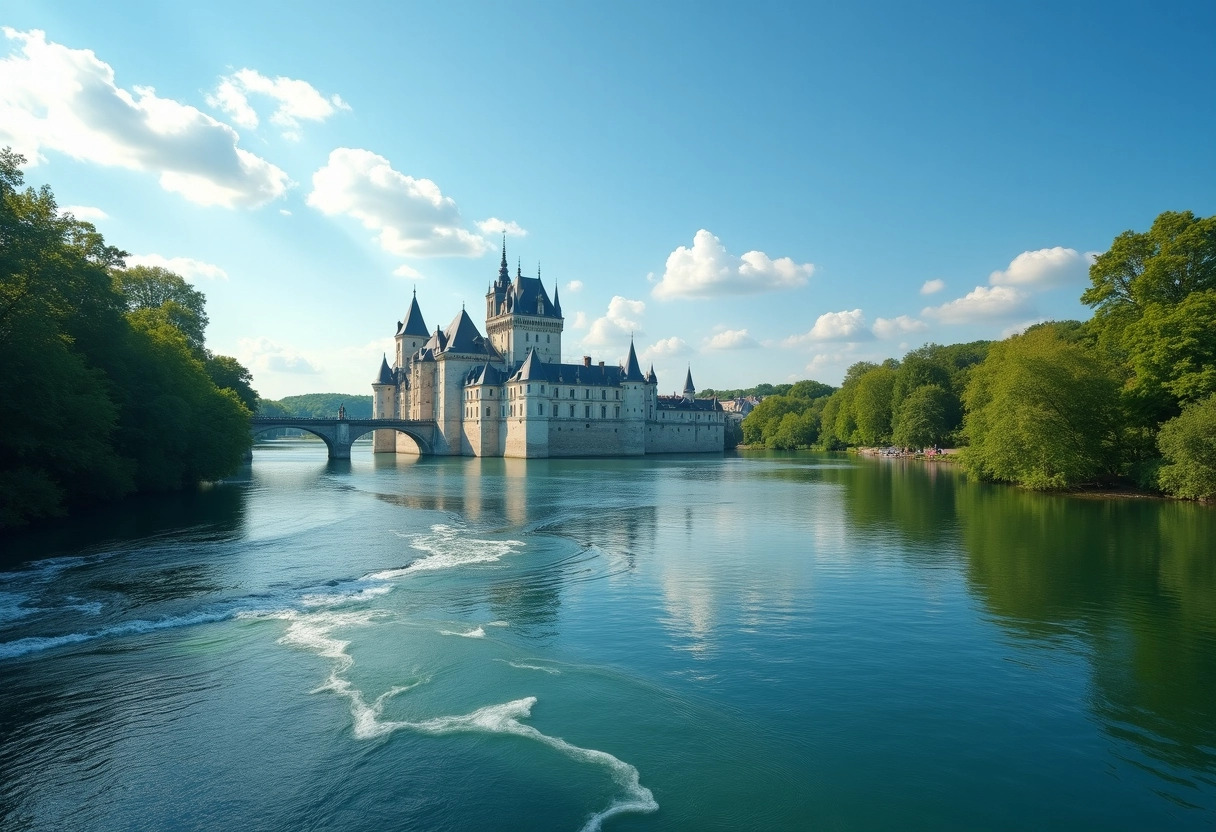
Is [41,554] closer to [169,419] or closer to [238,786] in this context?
[169,419]

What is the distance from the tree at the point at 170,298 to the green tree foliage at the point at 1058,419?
4931cm

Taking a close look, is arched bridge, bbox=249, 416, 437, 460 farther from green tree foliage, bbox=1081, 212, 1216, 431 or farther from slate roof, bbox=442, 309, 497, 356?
green tree foliage, bbox=1081, 212, 1216, 431

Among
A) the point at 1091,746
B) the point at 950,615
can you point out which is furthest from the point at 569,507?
the point at 1091,746

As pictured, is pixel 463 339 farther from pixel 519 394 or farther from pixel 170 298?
pixel 170 298

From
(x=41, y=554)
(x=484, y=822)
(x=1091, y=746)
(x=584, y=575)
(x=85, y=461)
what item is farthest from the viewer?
(x=85, y=461)

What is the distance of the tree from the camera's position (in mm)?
49531

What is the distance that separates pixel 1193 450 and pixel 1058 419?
621cm

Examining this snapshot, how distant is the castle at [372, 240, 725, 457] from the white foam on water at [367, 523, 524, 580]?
55.7m

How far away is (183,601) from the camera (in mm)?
14719

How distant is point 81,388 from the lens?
83.0 ft

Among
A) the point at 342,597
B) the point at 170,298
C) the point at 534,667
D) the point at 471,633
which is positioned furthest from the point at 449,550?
the point at 170,298

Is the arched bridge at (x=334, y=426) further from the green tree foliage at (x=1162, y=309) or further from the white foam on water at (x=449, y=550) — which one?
the green tree foliage at (x=1162, y=309)

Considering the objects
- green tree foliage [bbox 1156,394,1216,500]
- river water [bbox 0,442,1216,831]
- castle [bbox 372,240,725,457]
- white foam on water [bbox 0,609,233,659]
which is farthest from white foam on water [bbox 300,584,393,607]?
castle [bbox 372,240,725,457]

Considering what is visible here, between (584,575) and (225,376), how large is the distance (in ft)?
153
